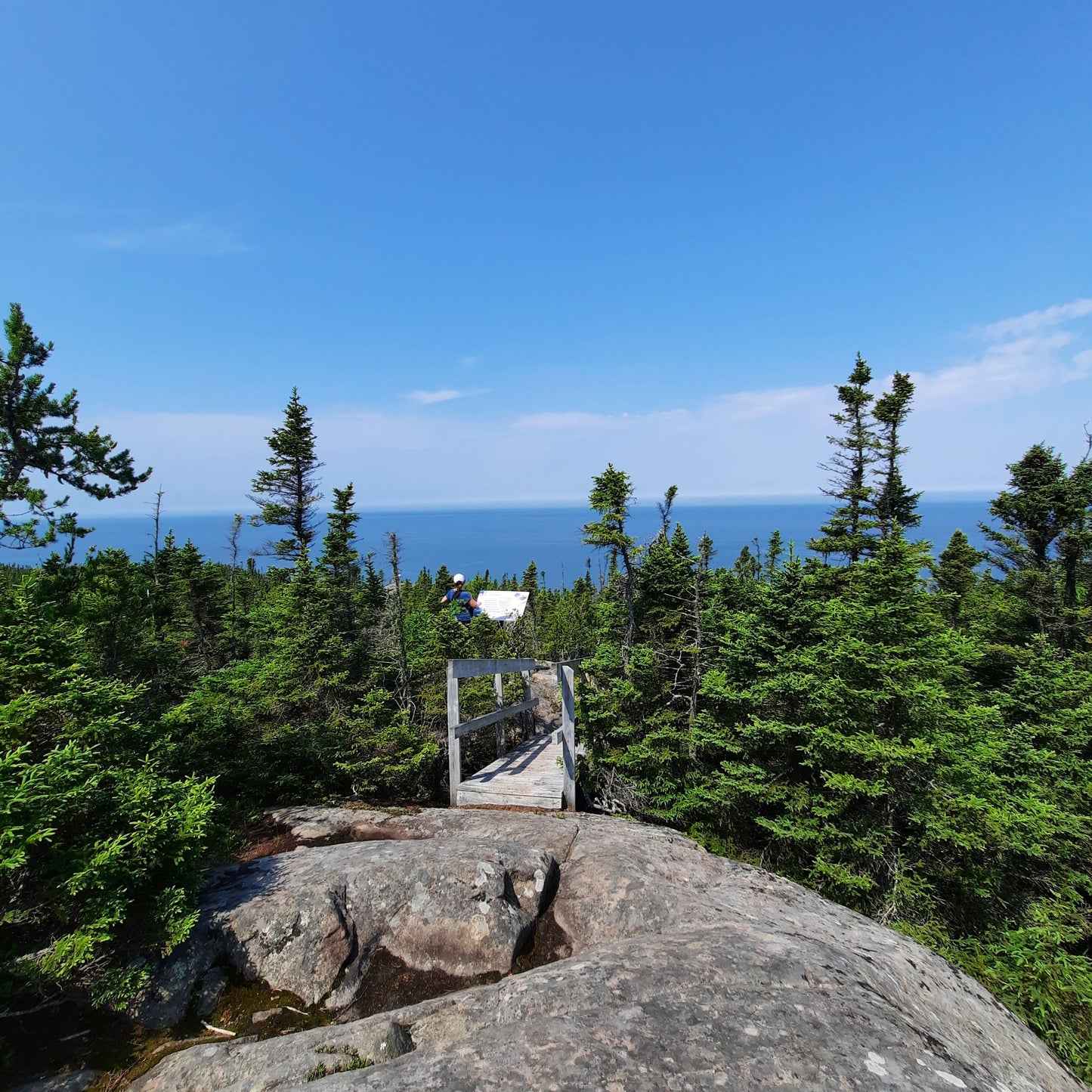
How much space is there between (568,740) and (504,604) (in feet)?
61.9

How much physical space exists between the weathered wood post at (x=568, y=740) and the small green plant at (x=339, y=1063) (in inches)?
254

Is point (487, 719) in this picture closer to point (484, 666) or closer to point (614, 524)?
point (484, 666)

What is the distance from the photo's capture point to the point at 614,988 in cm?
421

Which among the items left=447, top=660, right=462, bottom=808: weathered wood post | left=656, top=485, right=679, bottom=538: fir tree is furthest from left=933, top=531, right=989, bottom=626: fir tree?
left=447, top=660, right=462, bottom=808: weathered wood post

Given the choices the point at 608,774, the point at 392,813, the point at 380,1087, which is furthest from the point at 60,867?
the point at 608,774

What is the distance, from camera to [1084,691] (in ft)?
43.8

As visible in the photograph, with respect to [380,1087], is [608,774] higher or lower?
lower

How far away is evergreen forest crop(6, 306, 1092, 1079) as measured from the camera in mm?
4516

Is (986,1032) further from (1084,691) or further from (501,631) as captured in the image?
(501,631)

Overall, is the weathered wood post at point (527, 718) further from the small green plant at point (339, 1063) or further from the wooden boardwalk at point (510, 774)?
the small green plant at point (339, 1063)

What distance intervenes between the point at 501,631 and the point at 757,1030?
67.6ft

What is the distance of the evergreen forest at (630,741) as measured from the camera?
4.52m

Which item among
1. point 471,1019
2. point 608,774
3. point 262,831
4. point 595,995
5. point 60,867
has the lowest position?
point 608,774

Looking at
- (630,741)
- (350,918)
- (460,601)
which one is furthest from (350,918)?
(460,601)
